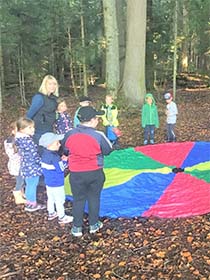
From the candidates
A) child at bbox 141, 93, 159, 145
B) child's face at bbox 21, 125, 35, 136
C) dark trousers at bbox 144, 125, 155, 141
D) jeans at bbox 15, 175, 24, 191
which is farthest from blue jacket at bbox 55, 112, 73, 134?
dark trousers at bbox 144, 125, 155, 141

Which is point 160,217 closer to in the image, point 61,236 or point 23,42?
point 61,236

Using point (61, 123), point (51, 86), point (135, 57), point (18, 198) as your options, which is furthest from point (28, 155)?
point (135, 57)

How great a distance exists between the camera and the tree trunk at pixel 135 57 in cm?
1321

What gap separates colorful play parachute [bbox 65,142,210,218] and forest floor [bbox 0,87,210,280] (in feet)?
0.79

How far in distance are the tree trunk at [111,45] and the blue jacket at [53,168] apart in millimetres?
8269

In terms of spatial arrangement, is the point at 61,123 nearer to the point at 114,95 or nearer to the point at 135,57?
the point at 114,95

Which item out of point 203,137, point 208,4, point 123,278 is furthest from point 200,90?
point 123,278

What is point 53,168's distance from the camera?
530cm

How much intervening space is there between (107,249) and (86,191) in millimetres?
745

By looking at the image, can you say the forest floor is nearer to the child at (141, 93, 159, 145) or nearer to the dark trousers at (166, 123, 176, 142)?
the child at (141, 93, 159, 145)

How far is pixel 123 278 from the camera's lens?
4.02 meters

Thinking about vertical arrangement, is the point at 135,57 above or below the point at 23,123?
above

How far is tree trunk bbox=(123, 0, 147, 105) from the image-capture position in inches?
520

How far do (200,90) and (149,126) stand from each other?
11.3m
